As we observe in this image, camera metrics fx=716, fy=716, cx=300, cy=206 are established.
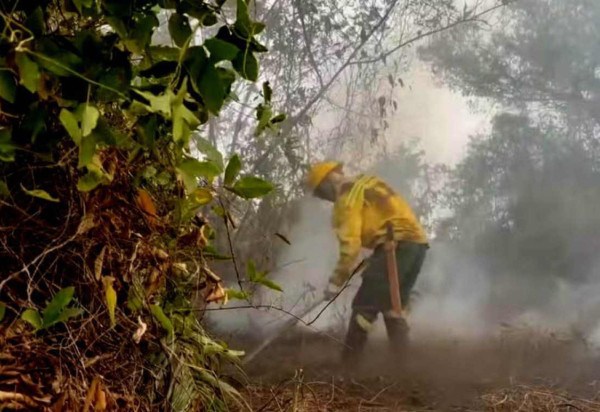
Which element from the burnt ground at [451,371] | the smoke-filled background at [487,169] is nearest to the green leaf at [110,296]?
the burnt ground at [451,371]

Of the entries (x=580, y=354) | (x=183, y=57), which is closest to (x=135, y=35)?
(x=183, y=57)

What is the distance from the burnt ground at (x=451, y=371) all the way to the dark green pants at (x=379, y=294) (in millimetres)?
34

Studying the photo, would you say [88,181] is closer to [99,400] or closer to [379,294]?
[99,400]

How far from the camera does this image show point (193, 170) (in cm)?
40

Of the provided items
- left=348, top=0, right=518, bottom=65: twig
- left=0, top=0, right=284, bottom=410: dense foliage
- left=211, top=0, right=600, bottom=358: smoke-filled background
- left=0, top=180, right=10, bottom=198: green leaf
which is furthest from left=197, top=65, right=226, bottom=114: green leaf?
left=348, top=0, right=518, bottom=65: twig

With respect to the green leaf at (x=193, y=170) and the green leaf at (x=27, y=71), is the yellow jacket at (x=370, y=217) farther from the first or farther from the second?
the green leaf at (x=27, y=71)

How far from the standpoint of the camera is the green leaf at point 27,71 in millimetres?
303

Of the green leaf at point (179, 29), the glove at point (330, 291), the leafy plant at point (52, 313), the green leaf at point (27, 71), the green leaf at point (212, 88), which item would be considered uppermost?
the green leaf at point (179, 29)

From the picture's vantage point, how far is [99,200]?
1.21ft

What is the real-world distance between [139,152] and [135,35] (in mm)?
70

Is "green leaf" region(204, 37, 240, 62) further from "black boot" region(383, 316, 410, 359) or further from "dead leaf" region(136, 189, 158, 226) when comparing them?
"black boot" region(383, 316, 410, 359)

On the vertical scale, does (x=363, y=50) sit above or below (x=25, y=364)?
above

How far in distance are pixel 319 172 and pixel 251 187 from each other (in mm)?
972

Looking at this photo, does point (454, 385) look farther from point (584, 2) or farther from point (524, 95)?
point (584, 2)
